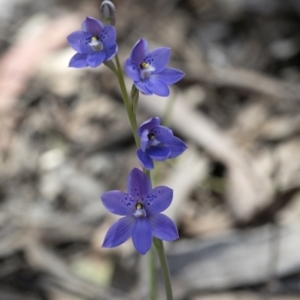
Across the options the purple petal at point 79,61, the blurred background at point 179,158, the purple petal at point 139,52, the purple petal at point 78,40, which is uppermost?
the blurred background at point 179,158

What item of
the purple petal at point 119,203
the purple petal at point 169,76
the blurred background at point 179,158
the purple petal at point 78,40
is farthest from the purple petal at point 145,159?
the blurred background at point 179,158

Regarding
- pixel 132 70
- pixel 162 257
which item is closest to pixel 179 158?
pixel 162 257

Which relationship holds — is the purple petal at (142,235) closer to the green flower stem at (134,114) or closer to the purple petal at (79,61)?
the green flower stem at (134,114)

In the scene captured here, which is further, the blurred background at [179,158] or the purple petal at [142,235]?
the blurred background at [179,158]

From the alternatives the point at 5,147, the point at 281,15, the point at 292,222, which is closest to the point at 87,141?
the point at 5,147

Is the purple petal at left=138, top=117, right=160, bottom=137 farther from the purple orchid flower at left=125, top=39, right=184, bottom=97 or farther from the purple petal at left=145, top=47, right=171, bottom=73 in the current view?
the purple petal at left=145, top=47, right=171, bottom=73

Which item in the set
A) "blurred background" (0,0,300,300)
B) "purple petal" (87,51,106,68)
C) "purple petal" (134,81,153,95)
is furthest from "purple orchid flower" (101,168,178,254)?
"blurred background" (0,0,300,300)

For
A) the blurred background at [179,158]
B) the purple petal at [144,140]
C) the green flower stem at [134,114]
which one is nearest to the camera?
the purple petal at [144,140]

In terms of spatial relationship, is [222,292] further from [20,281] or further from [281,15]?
[281,15]
